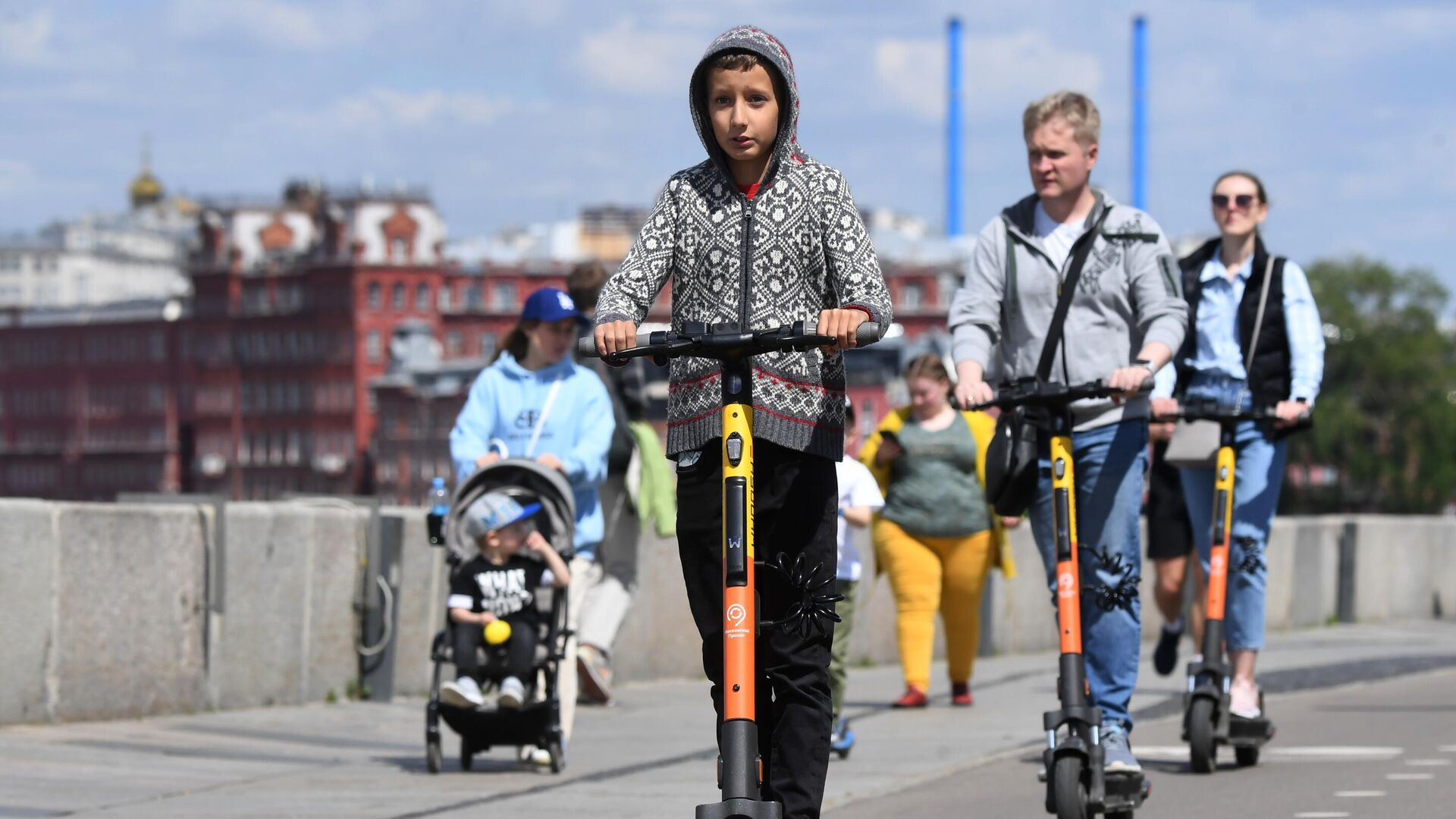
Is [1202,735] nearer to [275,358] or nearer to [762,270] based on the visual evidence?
[762,270]

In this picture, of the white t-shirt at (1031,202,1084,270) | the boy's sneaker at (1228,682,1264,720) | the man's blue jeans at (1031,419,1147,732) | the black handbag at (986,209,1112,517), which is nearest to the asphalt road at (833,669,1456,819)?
the boy's sneaker at (1228,682,1264,720)

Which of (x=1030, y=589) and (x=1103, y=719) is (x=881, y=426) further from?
(x=1030, y=589)

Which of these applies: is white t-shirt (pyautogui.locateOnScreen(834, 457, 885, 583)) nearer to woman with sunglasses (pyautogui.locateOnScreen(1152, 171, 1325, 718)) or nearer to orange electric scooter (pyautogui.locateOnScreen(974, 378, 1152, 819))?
woman with sunglasses (pyautogui.locateOnScreen(1152, 171, 1325, 718))

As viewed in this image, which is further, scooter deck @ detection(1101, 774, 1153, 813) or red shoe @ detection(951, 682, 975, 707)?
red shoe @ detection(951, 682, 975, 707)

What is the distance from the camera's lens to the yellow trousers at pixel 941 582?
41.0 ft

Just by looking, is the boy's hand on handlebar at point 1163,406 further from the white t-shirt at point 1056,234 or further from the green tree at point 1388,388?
the green tree at point 1388,388

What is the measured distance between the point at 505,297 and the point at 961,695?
145 m

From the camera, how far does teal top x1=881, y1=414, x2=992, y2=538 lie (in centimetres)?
1247

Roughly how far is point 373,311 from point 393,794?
149m

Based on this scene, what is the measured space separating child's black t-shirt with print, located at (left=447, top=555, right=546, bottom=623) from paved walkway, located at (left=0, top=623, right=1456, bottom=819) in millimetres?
572

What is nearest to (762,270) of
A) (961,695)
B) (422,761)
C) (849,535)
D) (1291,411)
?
(1291,411)

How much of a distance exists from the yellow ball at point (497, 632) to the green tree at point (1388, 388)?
122 m

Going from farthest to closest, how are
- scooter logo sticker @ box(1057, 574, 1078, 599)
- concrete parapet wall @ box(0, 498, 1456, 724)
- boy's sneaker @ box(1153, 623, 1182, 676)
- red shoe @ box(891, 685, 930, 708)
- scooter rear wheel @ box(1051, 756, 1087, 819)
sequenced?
red shoe @ box(891, 685, 930, 708)
boy's sneaker @ box(1153, 623, 1182, 676)
concrete parapet wall @ box(0, 498, 1456, 724)
scooter logo sticker @ box(1057, 574, 1078, 599)
scooter rear wheel @ box(1051, 756, 1087, 819)

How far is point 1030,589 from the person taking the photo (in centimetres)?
1811
